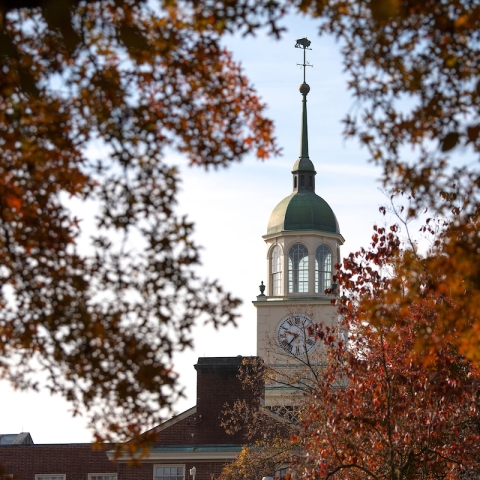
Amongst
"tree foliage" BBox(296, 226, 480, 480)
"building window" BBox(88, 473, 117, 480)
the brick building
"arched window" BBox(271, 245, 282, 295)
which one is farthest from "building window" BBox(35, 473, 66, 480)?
"tree foliage" BBox(296, 226, 480, 480)

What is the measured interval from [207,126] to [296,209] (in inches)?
2088

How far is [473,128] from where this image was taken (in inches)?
285

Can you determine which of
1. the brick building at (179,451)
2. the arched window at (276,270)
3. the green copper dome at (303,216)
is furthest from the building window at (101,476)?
the green copper dome at (303,216)

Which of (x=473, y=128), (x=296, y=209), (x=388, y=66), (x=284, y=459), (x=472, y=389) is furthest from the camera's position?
(x=296, y=209)

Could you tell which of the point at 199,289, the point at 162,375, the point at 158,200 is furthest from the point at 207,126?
the point at 162,375

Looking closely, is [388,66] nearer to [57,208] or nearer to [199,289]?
[199,289]

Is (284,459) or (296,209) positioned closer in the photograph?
(284,459)

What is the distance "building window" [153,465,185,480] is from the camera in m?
41.5

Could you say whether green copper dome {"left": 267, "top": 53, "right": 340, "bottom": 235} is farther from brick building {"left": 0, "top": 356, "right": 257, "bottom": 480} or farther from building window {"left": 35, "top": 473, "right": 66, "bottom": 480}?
building window {"left": 35, "top": 473, "right": 66, "bottom": 480}

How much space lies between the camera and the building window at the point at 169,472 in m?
41.5

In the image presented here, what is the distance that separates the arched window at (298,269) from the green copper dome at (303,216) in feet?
4.15

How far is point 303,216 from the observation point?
201ft

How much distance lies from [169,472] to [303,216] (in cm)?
2287

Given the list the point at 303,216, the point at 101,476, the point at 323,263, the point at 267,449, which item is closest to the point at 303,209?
the point at 303,216
